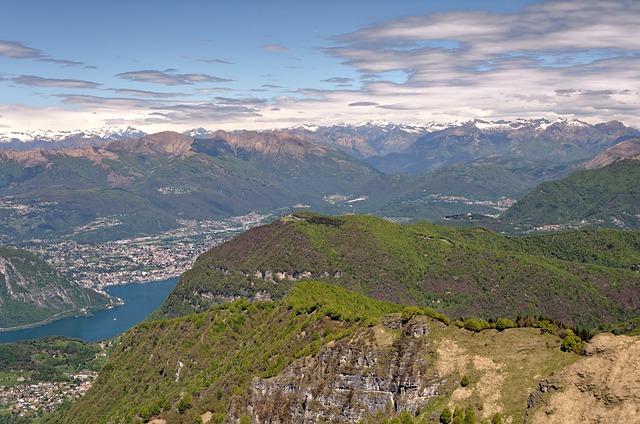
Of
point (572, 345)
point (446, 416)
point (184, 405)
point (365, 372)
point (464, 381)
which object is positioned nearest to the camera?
point (446, 416)

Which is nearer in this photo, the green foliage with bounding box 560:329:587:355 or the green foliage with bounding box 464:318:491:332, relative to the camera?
the green foliage with bounding box 560:329:587:355

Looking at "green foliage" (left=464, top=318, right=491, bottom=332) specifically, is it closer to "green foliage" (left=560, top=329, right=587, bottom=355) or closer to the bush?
the bush

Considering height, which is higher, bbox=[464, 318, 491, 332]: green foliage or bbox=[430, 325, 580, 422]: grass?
bbox=[464, 318, 491, 332]: green foliage

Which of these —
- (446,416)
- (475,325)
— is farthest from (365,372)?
(446,416)

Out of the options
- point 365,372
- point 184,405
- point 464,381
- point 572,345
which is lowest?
point 184,405

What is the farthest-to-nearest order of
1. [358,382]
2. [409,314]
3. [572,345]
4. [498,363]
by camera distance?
1. [409,314]
2. [358,382]
3. [498,363]
4. [572,345]

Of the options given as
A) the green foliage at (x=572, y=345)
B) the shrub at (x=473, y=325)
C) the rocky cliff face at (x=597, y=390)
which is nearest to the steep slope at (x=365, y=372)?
the green foliage at (x=572, y=345)

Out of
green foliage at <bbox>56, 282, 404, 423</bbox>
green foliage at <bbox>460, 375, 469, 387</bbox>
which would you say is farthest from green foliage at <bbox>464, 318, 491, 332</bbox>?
green foliage at <bbox>56, 282, 404, 423</bbox>

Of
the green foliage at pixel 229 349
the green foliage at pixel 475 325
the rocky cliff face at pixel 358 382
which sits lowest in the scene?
the green foliage at pixel 229 349

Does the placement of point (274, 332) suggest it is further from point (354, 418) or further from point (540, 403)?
point (540, 403)

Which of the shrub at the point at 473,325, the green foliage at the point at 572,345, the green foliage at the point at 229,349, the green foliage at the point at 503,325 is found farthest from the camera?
the green foliage at the point at 229,349

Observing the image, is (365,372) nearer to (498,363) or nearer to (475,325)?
(475,325)

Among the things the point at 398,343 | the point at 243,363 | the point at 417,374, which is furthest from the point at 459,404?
the point at 243,363

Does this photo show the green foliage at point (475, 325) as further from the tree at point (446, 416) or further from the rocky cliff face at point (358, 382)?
the tree at point (446, 416)
